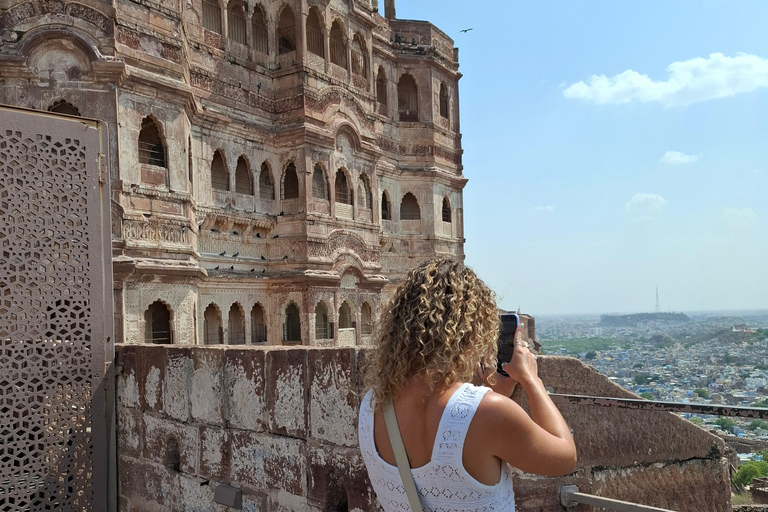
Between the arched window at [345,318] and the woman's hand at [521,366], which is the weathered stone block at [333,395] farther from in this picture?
the arched window at [345,318]

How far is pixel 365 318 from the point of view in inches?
813

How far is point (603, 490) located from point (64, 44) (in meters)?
12.4

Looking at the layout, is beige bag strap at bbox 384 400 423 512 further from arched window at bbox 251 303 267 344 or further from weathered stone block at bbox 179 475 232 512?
arched window at bbox 251 303 267 344

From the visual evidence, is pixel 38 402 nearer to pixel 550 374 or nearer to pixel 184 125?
pixel 550 374

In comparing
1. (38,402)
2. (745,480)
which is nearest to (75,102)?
(38,402)

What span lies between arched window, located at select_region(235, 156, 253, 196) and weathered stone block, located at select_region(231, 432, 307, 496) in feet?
45.8

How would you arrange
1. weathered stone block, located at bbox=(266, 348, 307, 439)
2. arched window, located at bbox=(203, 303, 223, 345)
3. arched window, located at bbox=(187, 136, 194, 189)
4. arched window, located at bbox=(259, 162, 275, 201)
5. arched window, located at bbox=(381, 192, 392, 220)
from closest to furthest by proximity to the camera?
weathered stone block, located at bbox=(266, 348, 307, 439) → arched window, located at bbox=(187, 136, 194, 189) → arched window, located at bbox=(203, 303, 223, 345) → arched window, located at bbox=(259, 162, 275, 201) → arched window, located at bbox=(381, 192, 392, 220)

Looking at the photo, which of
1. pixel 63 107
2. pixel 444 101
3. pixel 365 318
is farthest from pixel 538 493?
pixel 444 101

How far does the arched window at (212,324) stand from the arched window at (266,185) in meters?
3.50

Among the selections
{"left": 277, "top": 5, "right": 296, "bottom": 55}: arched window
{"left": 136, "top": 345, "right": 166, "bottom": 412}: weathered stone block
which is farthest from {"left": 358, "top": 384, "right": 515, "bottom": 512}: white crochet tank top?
{"left": 277, "top": 5, "right": 296, "bottom": 55}: arched window

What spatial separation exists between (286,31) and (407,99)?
5.98 meters

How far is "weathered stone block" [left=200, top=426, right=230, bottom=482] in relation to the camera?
4.27m

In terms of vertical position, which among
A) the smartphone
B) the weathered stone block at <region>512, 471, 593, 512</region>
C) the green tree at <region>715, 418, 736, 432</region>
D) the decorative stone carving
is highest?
the decorative stone carving

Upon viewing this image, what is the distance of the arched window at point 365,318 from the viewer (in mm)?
20281
